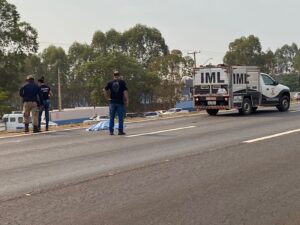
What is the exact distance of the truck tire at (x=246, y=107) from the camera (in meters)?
22.6

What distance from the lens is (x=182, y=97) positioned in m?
72.0

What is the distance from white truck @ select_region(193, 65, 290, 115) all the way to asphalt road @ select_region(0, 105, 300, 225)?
899 cm

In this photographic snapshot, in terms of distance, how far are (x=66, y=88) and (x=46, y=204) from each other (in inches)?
4038

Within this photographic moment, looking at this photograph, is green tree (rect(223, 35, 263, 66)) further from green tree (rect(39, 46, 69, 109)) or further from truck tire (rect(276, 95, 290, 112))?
truck tire (rect(276, 95, 290, 112))

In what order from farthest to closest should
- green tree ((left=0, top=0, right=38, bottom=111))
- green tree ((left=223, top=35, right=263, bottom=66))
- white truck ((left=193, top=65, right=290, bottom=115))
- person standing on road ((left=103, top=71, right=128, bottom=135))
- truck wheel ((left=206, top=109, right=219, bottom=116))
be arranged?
green tree ((left=223, top=35, right=263, bottom=66)), green tree ((left=0, top=0, right=38, bottom=111)), truck wheel ((left=206, top=109, right=219, bottom=116)), white truck ((left=193, top=65, right=290, bottom=115)), person standing on road ((left=103, top=71, right=128, bottom=135))

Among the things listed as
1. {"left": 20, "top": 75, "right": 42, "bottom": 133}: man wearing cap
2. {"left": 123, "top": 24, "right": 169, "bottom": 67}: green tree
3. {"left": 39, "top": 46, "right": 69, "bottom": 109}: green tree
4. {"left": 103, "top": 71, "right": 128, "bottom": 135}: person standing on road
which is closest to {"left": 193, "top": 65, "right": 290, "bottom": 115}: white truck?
{"left": 103, "top": 71, "right": 128, "bottom": 135}: person standing on road

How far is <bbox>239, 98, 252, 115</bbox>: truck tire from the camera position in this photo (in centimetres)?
2261

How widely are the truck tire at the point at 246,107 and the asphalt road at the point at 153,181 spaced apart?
360 inches

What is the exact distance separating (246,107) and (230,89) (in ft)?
3.84

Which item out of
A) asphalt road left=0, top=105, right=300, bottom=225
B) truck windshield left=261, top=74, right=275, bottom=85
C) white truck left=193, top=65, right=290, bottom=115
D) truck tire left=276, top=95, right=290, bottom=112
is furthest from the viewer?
truck tire left=276, top=95, right=290, bottom=112

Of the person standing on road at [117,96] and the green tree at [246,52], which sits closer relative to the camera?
the person standing on road at [117,96]

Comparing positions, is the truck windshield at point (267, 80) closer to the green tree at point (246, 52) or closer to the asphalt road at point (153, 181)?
the asphalt road at point (153, 181)

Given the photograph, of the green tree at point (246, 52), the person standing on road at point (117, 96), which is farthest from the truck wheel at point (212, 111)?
the green tree at point (246, 52)

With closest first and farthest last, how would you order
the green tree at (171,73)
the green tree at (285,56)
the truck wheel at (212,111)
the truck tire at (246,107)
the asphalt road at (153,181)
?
the asphalt road at (153,181), the truck tire at (246,107), the truck wheel at (212,111), the green tree at (171,73), the green tree at (285,56)
